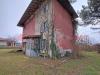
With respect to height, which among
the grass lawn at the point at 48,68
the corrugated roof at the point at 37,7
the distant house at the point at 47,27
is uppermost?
the corrugated roof at the point at 37,7

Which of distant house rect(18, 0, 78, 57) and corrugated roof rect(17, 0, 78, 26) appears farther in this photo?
corrugated roof rect(17, 0, 78, 26)

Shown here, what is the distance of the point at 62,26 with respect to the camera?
34844mm

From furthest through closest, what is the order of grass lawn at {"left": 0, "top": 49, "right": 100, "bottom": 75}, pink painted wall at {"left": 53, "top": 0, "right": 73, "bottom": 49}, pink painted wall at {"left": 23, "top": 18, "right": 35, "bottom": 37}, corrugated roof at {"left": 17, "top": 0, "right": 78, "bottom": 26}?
pink painted wall at {"left": 23, "top": 18, "right": 35, "bottom": 37} < corrugated roof at {"left": 17, "top": 0, "right": 78, "bottom": 26} < pink painted wall at {"left": 53, "top": 0, "right": 73, "bottom": 49} < grass lawn at {"left": 0, "top": 49, "right": 100, "bottom": 75}

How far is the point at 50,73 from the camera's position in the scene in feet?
56.7

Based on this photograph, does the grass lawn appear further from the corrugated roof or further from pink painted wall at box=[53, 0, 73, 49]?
the corrugated roof

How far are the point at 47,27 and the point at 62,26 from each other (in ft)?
10.9

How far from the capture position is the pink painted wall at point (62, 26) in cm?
3353

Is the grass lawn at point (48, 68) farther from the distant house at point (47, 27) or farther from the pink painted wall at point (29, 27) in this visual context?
the pink painted wall at point (29, 27)

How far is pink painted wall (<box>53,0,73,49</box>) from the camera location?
33531mm

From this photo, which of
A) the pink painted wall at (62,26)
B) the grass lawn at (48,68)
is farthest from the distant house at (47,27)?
the grass lawn at (48,68)

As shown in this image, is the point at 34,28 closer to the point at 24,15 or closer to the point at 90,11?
the point at 24,15

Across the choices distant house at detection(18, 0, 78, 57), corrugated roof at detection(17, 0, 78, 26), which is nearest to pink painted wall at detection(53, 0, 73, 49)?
distant house at detection(18, 0, 78, 57)

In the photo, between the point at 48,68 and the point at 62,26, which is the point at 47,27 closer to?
the point at 62,26

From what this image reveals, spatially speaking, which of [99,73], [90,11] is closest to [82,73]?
[99,73]
